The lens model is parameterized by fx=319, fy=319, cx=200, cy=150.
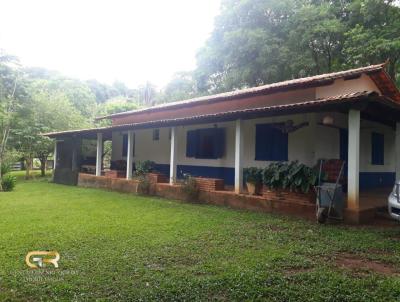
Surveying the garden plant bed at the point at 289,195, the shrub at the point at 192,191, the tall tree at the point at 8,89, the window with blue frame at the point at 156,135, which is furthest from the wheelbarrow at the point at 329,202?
the tall tree at the point at 8,89

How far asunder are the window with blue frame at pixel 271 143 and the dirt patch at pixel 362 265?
215 inches

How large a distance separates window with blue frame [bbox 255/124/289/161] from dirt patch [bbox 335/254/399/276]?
5.46 m

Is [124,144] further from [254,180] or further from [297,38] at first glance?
[297,38]

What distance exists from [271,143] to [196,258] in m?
6.43

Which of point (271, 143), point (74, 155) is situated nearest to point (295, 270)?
point (271, 143)

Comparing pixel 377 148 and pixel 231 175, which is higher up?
pixel 377 148

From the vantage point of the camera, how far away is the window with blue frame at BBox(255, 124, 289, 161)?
9.88 meters

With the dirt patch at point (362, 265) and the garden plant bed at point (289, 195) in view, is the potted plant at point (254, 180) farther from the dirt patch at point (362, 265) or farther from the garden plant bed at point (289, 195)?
the dirt patch at point (362, 265)

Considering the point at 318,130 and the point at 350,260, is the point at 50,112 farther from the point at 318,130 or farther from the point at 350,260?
the point at 350,260

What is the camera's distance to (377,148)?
450 inches

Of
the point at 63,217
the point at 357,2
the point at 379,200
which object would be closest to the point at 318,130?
the point at 379,200

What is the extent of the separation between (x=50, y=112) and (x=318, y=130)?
61.2ft

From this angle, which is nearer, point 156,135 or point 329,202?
point 329,202

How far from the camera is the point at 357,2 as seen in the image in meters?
16.6
